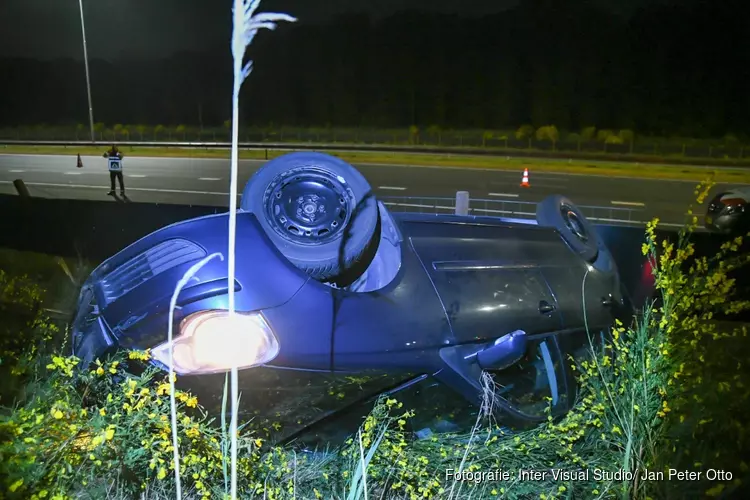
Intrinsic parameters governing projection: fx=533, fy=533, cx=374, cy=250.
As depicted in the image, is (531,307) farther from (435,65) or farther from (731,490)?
(435,65)

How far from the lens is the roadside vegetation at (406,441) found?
81.4 inches

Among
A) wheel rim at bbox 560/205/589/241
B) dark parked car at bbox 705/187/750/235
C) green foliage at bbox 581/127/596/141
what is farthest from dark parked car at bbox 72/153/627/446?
green foliage at bbox 581/127/596/141

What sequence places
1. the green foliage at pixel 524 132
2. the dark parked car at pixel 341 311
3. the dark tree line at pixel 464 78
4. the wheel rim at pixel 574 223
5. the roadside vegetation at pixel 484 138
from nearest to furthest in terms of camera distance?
the dark parked car at pixel 341 311
the wheel rim at pixel 574 223
the dark tree line at pixel 464 78
the roadside vegetation at pixel 484 138
the green foliage at pixel 524 132

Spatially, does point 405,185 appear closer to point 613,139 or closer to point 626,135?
point 613,139

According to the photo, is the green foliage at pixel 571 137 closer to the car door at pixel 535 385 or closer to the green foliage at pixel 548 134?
the green foliage at pixel 548 134

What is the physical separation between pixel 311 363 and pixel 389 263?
0.67 m

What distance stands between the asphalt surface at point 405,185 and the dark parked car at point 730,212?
46.6 inches

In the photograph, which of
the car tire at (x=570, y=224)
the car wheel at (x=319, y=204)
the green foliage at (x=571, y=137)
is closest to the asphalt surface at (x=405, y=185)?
the green foliage at (x=571, y=137)

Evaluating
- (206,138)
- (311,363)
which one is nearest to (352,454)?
(311,363)

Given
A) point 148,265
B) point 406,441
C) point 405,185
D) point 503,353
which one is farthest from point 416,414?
point 405,185

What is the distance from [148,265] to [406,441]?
1.45 m

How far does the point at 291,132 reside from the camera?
1131 centimetres

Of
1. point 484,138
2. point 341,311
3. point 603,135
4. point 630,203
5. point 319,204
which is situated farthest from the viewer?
point 484,138

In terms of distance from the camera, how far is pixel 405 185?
485 inches
